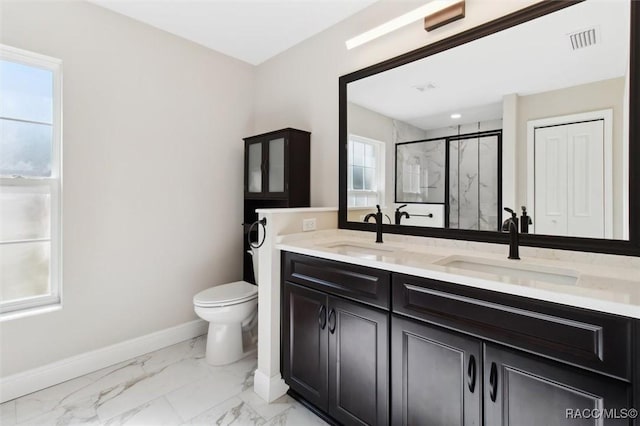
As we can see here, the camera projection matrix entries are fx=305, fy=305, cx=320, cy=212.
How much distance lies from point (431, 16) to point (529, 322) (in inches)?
66.3

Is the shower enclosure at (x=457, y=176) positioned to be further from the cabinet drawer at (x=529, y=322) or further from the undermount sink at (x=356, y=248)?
the cabinet drawer at (x=529, y=322)

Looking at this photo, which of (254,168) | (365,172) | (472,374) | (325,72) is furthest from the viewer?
(254,168)

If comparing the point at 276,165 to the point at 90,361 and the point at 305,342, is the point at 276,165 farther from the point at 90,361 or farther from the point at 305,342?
the point at 90,361

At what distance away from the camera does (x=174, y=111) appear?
2523 millimetres

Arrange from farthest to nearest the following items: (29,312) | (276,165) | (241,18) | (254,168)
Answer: (254,168) → (276,165) → (241,18) → (29,312)

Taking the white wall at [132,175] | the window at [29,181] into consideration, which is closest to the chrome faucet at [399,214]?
the white wall at [132,175]

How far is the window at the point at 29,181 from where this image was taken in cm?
188

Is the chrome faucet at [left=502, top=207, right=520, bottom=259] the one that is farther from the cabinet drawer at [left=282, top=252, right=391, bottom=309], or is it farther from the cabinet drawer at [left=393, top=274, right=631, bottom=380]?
the cabinet drawer at [left=282, top=252, right=391, bottom=309]

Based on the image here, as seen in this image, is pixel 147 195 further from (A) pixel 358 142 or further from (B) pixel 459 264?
(B) pixel 459 264

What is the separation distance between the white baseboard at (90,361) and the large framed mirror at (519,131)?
6.38 ft

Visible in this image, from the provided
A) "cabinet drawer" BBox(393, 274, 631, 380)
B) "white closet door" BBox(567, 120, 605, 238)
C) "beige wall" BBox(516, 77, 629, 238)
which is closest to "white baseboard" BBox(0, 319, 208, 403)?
"cabinet drawer" BBox(393, 274, 631, 380)

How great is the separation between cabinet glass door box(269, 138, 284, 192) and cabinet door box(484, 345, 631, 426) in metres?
1.83

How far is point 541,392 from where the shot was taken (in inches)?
38.4

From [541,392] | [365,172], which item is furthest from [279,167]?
[541,392]
